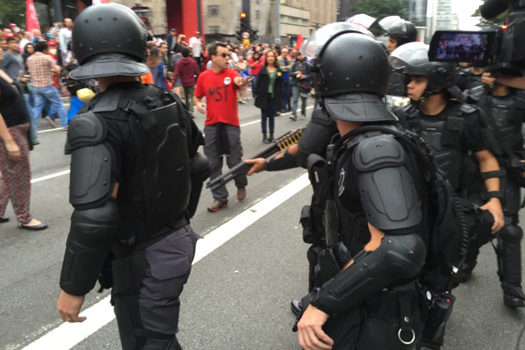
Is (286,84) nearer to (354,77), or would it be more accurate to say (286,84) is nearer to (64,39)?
(64,39)

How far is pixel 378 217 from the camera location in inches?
56.9

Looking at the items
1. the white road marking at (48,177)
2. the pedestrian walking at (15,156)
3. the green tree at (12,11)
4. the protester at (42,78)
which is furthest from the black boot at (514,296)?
the green tree at (12,11)

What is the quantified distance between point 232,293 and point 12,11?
37289 mm

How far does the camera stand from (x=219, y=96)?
5520 millimetres

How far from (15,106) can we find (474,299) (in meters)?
4.60

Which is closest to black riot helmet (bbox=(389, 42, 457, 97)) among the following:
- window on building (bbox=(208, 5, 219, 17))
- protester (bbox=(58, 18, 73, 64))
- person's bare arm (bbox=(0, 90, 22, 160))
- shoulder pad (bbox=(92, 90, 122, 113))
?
shoulder pad (bbox=(92, 90, 122, 113))

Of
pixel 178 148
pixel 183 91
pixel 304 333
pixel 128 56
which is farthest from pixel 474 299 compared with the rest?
pixel 183 91

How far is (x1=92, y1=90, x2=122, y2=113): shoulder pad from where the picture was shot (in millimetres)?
1740

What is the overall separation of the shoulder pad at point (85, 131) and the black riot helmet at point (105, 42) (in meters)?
0.22

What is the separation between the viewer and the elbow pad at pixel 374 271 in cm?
141

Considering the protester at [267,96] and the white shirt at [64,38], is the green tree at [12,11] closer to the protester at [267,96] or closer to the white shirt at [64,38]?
the white shirt at [64,38]

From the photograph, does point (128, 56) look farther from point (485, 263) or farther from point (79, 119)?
point (485, 263)

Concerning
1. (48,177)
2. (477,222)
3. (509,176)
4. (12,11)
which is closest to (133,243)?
(477,222)

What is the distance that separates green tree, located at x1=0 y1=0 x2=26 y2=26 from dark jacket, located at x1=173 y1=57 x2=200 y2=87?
24.5 metres
